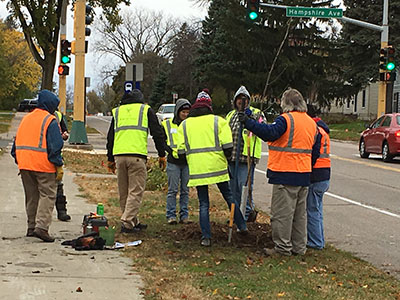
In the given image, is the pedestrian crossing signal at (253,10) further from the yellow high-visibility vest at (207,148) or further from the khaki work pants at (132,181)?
the yellow high-visibility vest at (207,148)

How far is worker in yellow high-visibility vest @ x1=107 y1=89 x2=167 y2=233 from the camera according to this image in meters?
9.10

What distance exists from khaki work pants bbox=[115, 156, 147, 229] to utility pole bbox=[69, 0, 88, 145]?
49.4 feet

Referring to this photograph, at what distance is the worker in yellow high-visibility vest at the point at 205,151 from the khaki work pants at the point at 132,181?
33.5 inches

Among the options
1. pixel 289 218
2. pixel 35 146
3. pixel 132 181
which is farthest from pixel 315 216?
pixel 35 146

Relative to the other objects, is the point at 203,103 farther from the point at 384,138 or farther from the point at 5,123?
the point at 5,123

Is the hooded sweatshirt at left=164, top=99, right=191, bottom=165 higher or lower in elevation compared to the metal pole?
lower

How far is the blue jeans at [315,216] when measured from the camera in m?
8.75

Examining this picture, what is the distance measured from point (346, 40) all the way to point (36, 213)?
150ft

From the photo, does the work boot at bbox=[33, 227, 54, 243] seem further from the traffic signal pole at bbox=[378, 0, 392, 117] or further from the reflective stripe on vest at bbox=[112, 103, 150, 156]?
the traffic signal pole at bbox=[378, 0, 392, 117]

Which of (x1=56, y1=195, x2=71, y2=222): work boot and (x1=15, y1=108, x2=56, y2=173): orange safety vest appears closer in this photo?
(x1=15, y1=108, x2=56, y2=173): orange safety vest

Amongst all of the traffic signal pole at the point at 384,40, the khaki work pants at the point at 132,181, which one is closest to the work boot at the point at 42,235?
the khaki work pants at the point at 132,181

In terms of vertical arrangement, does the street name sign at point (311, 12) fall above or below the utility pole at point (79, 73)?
above

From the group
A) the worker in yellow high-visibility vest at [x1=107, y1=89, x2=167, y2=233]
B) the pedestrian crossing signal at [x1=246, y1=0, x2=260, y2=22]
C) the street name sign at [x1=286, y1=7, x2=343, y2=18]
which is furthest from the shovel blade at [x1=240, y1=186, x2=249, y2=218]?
the street name sign at [x1=286, y1=7, x2=343, y2=18]

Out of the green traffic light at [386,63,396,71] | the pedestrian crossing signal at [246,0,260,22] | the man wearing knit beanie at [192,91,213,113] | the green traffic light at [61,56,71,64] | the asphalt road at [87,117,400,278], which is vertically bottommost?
the asphalt road at [87,117,400,278]
